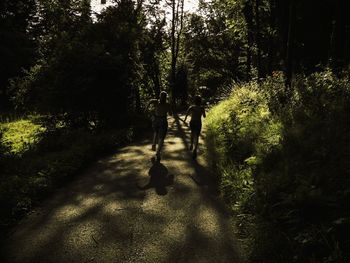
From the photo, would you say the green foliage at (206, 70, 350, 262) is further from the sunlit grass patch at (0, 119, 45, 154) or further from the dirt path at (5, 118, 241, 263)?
the sunlit grass patch at (0, 119, 45, 154)

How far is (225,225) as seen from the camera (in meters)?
5.90

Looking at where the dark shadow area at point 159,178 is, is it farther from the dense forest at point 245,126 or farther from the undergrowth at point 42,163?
the undergrowth at point 42,163

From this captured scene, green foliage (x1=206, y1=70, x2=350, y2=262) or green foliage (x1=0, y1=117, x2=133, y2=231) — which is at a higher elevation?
green foliage (x1=206, y1=70, x2=350, y2=262)

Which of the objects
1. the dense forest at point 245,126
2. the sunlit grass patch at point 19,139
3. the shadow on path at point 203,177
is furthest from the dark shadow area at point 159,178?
the sunlit grass patch at point 19,139

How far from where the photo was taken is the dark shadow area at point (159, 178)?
7.92 meters

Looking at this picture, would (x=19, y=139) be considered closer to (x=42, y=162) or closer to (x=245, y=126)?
(x=42, y=162)

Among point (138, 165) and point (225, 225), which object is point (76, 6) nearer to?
point (138, 165)

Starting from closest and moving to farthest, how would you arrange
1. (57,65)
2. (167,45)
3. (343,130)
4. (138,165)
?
(343,130), (138,165), (57,65), (167,45)

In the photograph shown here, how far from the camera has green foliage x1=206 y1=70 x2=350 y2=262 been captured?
14.0 feet

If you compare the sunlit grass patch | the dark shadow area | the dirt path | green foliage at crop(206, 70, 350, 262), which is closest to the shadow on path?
the dirt path

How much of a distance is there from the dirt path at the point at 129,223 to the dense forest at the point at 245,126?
0.46 metres

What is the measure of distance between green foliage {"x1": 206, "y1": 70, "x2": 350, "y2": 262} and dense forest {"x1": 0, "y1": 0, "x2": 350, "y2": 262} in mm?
23

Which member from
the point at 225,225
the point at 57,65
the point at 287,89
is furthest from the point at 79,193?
the point at 57,65

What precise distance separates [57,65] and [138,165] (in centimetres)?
754
